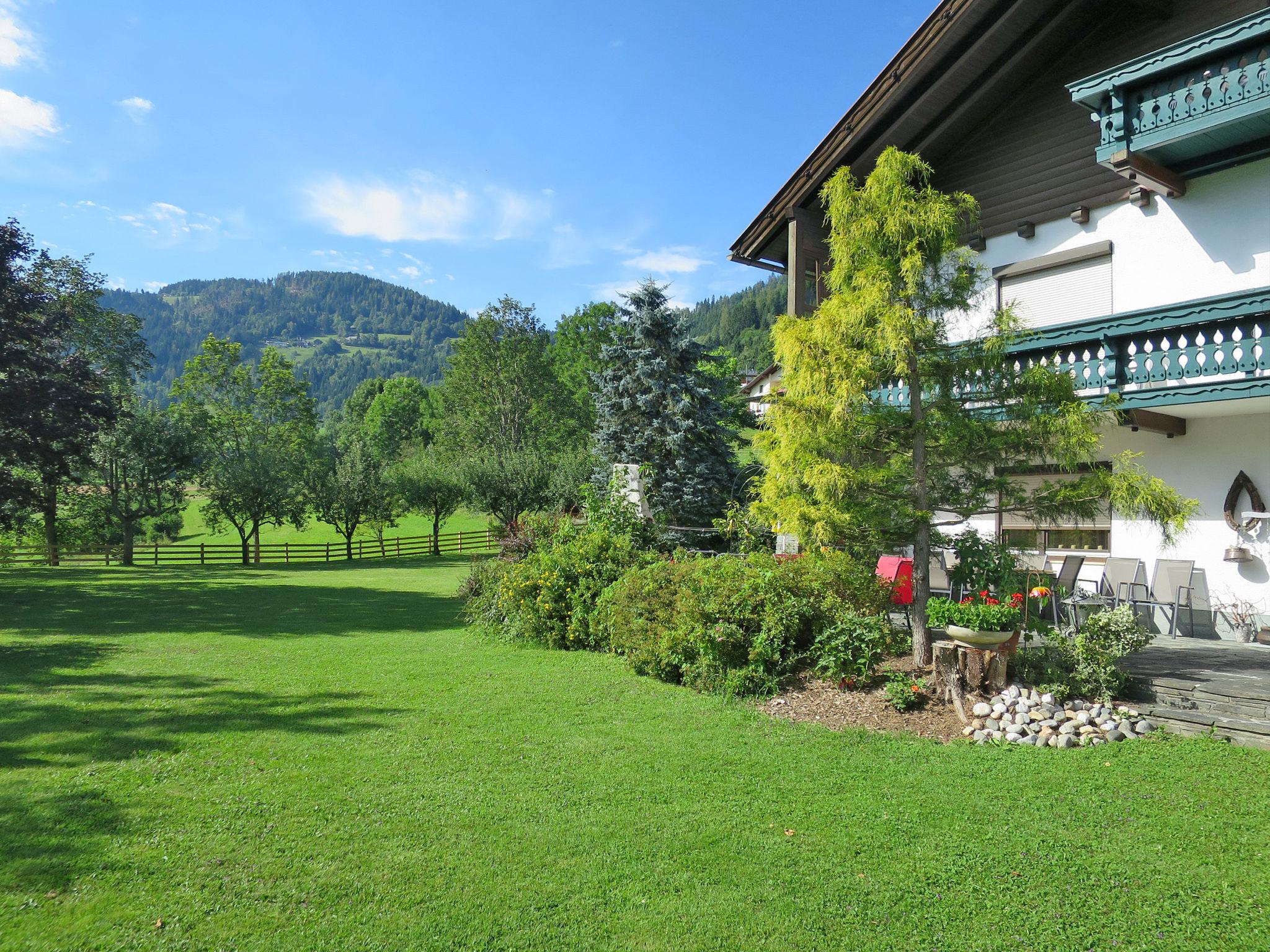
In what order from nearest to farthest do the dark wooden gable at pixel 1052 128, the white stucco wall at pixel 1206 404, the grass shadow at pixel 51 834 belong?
the grass shadow at pixel 51 834, the white stucco wall at pixel 1206 404, the dark wooden gable at pixel 1052 128

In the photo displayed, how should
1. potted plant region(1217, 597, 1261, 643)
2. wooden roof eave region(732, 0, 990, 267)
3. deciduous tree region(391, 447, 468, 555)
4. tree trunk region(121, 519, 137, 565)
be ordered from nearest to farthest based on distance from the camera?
1. potted plant region(1217, 597, 1261, 643)
2. wooden roof eave region(732, 0, 990, 267)
3. tree trunk region(121, 519, 137, 565)
4. deciduous tree region(391, 447, 468, 555)

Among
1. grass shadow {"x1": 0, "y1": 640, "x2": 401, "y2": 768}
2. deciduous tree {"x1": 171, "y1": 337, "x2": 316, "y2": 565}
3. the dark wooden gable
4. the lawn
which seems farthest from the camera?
deciduous tree {"x1": 171, "y1": 337, "x2": 316, "y2": 565}

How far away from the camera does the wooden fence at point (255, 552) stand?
31547 mm

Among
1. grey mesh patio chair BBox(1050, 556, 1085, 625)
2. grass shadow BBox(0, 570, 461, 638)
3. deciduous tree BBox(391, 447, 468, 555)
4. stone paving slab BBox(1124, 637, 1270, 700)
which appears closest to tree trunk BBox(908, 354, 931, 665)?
stone paving slab BBox(1124, 637, 1270, 700)

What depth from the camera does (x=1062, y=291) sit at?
11.9m

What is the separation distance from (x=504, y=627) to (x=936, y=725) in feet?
23.8

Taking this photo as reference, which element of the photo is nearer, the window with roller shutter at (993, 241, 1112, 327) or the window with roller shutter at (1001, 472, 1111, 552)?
the window with roller shutter at (1001, 472, 1111, 552)

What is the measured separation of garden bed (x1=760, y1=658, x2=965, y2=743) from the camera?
6602mm

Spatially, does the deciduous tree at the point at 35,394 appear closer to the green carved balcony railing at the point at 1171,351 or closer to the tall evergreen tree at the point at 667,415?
the tall evergreen tree at the point at 667,415

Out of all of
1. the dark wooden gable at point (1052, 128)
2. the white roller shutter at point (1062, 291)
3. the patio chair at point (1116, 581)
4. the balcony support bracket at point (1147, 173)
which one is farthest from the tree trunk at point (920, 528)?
the dark wooden gable at point (1052, 128)

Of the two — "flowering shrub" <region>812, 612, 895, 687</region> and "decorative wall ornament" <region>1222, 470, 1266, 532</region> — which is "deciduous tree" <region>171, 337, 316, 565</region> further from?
"decorative wall ornament" <region>1222, 470, 1266, 532</region>

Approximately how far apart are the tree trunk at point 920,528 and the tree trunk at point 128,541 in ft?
115

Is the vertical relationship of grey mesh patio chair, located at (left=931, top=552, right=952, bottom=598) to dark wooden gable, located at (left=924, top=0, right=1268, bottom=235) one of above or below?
below

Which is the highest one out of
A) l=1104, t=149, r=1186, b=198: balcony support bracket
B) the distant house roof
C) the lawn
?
l=1104, t=149, r=1186, b=198: balcony support bracket
